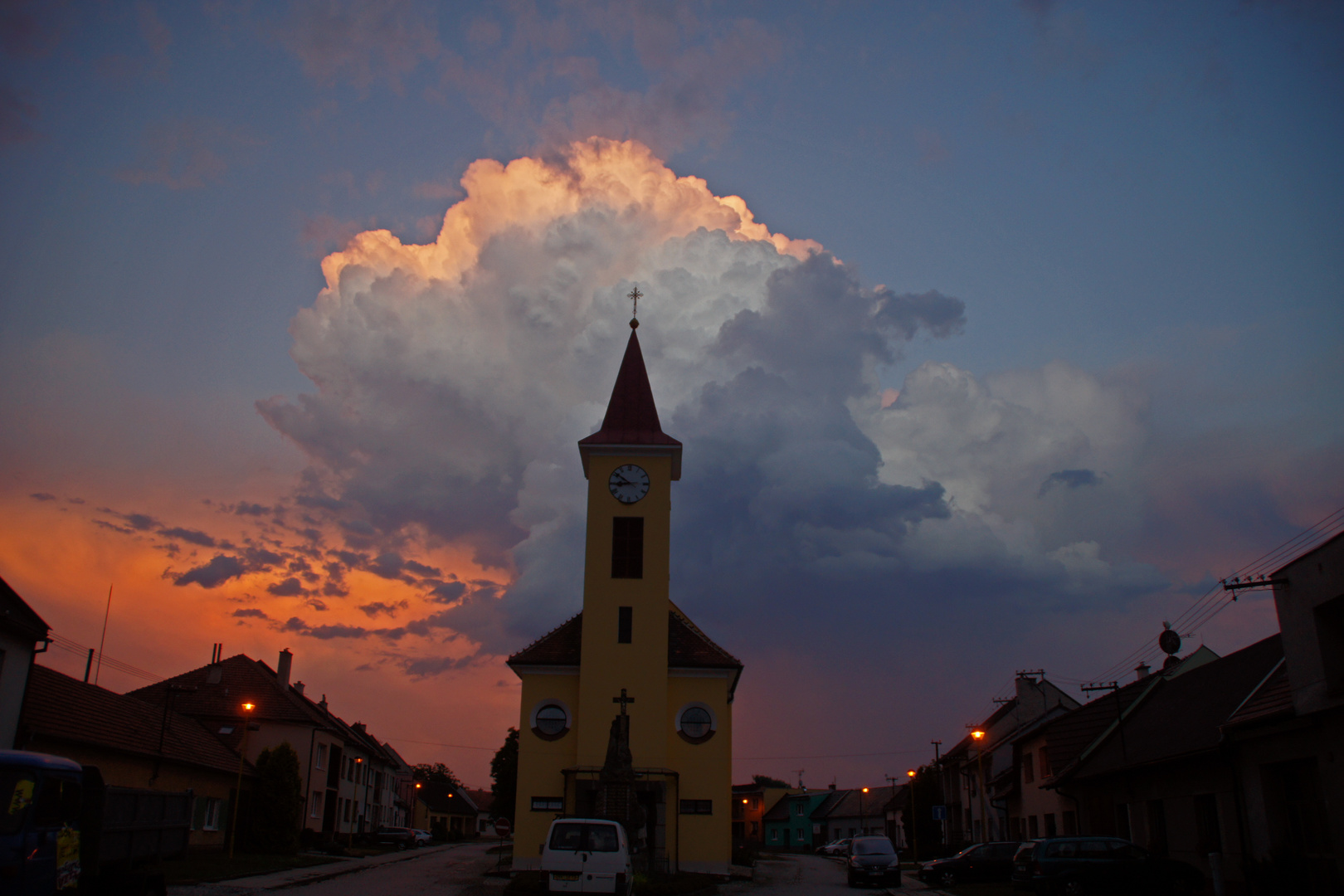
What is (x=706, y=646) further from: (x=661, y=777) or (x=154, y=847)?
(x=154, y=847)

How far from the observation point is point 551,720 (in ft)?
112

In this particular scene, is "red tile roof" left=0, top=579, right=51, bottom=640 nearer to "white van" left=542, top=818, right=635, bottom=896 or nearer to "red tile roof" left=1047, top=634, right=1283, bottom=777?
"white van" left=542, top=818, right=635, bottom=896

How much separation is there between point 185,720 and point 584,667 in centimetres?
1726

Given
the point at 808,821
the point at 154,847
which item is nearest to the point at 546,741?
the point at 154,847

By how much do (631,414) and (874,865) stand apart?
18.7 meters

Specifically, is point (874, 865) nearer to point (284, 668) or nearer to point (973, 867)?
point (973, 867)

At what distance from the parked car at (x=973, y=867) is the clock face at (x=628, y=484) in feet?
55.1

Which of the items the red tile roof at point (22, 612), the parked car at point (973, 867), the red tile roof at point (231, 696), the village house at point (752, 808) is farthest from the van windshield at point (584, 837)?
the village house at point (752, 808)

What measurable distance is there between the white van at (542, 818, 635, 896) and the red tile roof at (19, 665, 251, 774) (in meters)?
15.2

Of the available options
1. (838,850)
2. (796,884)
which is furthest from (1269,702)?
(838,850)

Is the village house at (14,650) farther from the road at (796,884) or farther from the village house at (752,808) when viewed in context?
the village house at (752,808)

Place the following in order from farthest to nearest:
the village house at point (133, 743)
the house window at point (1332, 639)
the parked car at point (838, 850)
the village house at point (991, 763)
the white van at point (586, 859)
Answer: the parked car at point (838, 850)
the village house at point (991, 763)
the village house at point (133, 743)
the house window at point (1332, 639)
the white van at point (586, 859)

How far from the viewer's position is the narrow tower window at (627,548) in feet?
114

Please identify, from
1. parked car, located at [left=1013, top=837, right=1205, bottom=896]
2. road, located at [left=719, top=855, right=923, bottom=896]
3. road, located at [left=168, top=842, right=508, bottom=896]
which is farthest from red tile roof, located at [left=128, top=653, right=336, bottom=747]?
parked car, located at [left=1013, top=837, right=1205, bottom=896]
